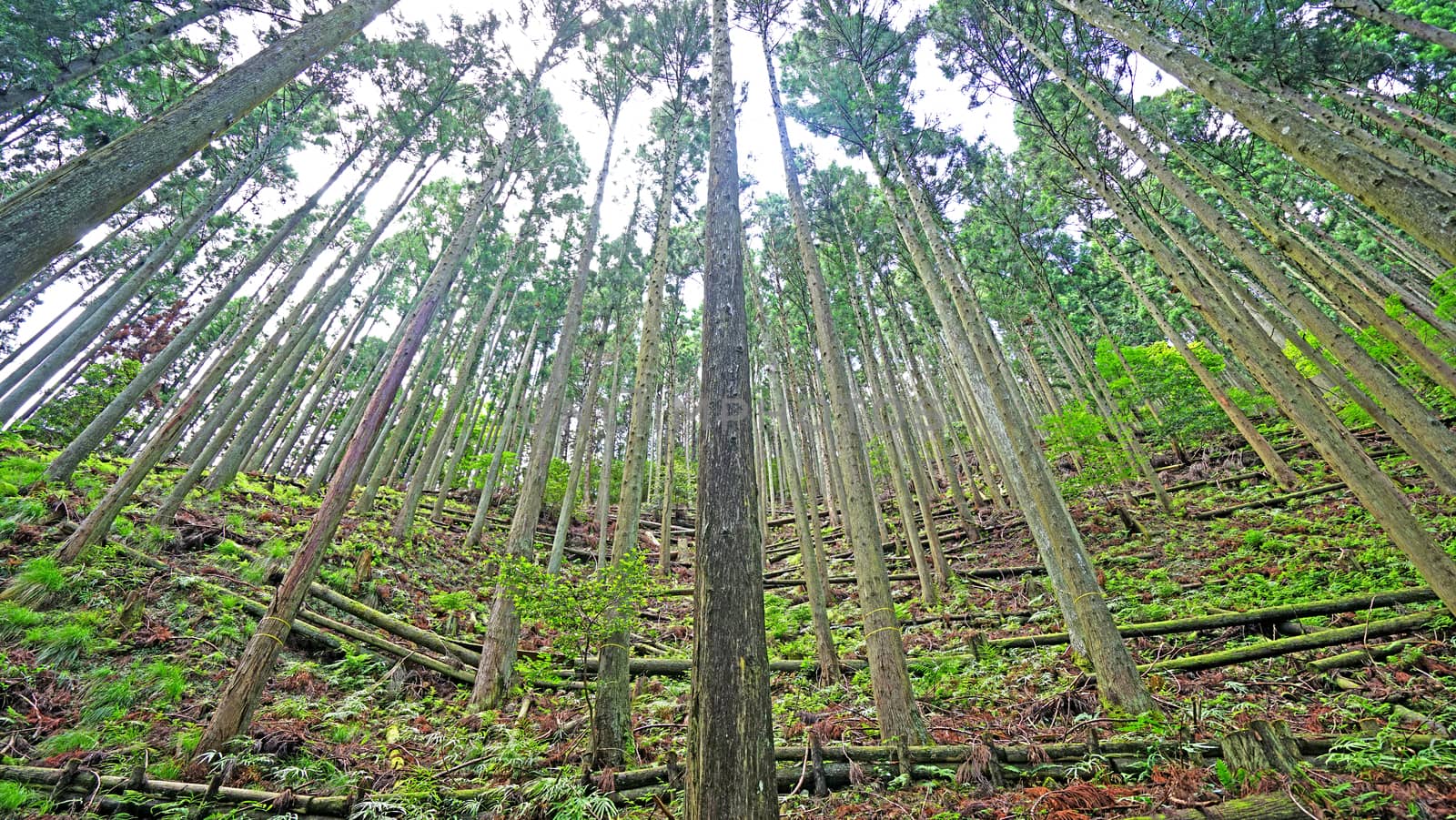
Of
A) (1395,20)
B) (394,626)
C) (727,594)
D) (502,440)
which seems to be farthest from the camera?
(502,440)

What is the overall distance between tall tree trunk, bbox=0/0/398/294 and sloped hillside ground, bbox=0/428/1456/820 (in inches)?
172

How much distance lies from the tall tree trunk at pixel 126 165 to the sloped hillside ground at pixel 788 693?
436cm

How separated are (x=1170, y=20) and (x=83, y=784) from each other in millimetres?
15876

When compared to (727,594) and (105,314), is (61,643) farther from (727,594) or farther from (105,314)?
(105,314)

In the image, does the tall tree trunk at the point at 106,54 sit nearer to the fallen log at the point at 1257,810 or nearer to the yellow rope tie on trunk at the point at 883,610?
the yellow rope tie on trunk at the point at 883,610

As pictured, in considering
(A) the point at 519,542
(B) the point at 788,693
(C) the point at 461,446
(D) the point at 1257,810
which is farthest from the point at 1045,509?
(C) the point at 461,446

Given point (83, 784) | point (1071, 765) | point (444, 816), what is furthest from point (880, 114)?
point (83, 784)

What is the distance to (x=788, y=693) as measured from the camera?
7227 mm

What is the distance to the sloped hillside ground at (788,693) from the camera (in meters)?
3.72

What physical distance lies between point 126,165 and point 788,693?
27.9ft

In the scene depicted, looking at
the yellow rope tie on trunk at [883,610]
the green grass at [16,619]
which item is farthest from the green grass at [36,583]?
the yellow rope tie on trunk at [883,610]

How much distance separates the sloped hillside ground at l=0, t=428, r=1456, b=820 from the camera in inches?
147

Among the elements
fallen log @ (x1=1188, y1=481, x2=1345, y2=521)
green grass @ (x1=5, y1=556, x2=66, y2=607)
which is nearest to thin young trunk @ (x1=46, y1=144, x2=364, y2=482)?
green grass @ (x1=5, y1=556, x2=66, y2=607)

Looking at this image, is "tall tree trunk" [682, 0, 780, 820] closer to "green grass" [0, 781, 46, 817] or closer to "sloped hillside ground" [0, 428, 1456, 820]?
"sloped hillside ground" [0, 428, 1456, 820]
